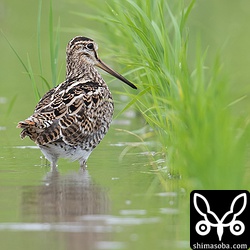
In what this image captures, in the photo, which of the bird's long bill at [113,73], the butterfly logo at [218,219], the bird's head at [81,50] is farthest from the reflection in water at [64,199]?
the bird's head at [81,50]

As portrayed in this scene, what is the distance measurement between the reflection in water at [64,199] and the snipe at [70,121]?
0.44 m

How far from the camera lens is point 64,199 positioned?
23.7ft

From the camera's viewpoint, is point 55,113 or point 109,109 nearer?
point 55,113

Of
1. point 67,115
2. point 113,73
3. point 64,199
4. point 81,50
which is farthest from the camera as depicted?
point 81,50

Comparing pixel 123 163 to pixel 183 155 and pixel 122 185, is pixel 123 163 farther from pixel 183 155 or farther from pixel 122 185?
pixel 183 155

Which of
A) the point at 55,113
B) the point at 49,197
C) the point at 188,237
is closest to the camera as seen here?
the point at 188,237

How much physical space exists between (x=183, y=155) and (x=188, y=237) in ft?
2.30

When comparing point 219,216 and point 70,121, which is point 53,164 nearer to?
point 70,121

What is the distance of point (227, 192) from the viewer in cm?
634

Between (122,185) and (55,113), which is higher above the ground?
(55,113)

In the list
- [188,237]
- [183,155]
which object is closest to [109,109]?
[183,155]

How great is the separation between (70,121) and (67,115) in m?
0.05

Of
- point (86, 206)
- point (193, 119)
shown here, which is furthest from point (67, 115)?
point (193, 119)

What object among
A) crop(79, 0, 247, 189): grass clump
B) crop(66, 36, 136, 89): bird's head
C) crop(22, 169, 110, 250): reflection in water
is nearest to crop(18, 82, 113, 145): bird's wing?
crop(22, 169, 110, 250): reflection in water
